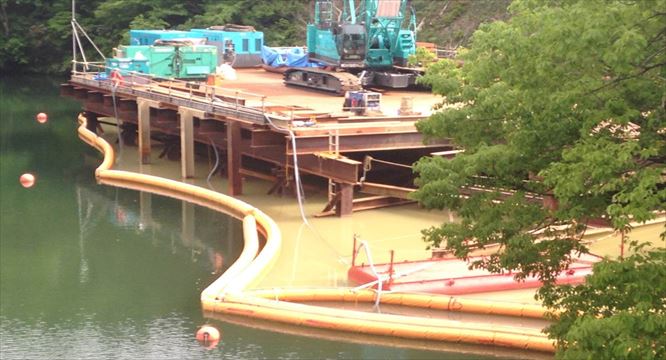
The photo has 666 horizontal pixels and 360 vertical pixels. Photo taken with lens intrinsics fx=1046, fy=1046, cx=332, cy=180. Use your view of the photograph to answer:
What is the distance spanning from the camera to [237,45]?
38.2m

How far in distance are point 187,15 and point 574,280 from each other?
41850 millimetres

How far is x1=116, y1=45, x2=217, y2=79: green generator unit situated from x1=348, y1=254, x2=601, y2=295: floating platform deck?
16531mm

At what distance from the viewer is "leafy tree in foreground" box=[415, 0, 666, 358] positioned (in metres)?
7.81

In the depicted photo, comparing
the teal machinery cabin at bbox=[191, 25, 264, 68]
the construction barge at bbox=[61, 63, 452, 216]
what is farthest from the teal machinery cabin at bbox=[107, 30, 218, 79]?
the teal machinery cabin at bbox=[191, 25, 264, 68]

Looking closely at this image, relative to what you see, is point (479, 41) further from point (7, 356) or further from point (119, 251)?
point (119, 251)

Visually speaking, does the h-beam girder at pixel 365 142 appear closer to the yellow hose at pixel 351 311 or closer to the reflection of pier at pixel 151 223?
the reflection of pier at pixel 151 223

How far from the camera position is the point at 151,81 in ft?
96.3

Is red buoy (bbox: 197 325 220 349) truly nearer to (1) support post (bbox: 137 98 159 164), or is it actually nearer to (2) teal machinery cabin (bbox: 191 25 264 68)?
(1) support post (bbox: 137 98 159 164)

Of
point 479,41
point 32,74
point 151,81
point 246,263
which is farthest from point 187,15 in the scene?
point 479,41

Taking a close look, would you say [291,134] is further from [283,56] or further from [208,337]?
[283,56]

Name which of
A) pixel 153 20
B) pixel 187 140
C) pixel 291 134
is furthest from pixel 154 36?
pixel 291 134

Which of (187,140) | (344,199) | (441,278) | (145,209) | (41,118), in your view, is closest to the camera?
(441,278)

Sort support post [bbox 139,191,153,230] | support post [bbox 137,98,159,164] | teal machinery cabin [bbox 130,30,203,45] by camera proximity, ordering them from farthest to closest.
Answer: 1. teal machinery cabin [bbox 130,30,203,45]
2. support post [bbox 137,98,159,164]
3. support post [bbox 139,191,153,230]

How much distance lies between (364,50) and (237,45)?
10.5 metres
